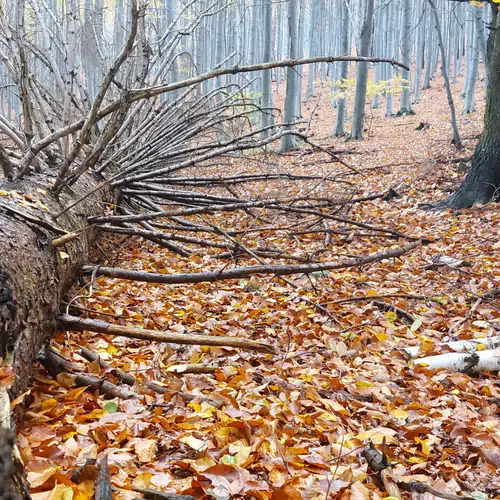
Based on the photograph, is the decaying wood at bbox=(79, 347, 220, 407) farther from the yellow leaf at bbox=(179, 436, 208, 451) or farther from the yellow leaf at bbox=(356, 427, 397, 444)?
the yellow leaf at bbox=(356, 427, 397, 444)

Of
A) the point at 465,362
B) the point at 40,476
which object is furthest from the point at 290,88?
the point at 40,476

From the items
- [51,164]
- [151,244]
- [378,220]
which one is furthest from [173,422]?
[378,220]

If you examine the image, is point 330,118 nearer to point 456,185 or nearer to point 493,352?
point 456,185

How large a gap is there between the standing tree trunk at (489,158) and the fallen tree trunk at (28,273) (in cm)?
538

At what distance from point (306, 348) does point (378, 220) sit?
3.80 m

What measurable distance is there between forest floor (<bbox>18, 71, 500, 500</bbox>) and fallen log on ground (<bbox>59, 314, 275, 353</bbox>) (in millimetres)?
133

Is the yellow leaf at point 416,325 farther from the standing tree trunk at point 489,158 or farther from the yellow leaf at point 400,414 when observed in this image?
the standing tree trunk at point 489,158

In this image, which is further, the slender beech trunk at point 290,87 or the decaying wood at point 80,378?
the slender beech trunk at point 290,87

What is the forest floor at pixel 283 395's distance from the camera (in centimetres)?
161

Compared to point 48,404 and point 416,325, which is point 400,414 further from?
point 48,404

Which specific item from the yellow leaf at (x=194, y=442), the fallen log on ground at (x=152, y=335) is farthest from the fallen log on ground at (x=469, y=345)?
the yellow leaf at (x=194, y=442)

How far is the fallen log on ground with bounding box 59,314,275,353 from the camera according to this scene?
235cm

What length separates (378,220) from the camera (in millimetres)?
6297

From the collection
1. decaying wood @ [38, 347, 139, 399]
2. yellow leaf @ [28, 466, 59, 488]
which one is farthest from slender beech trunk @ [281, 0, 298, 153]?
yellow leaf @ [28, 466, 59, 488]
